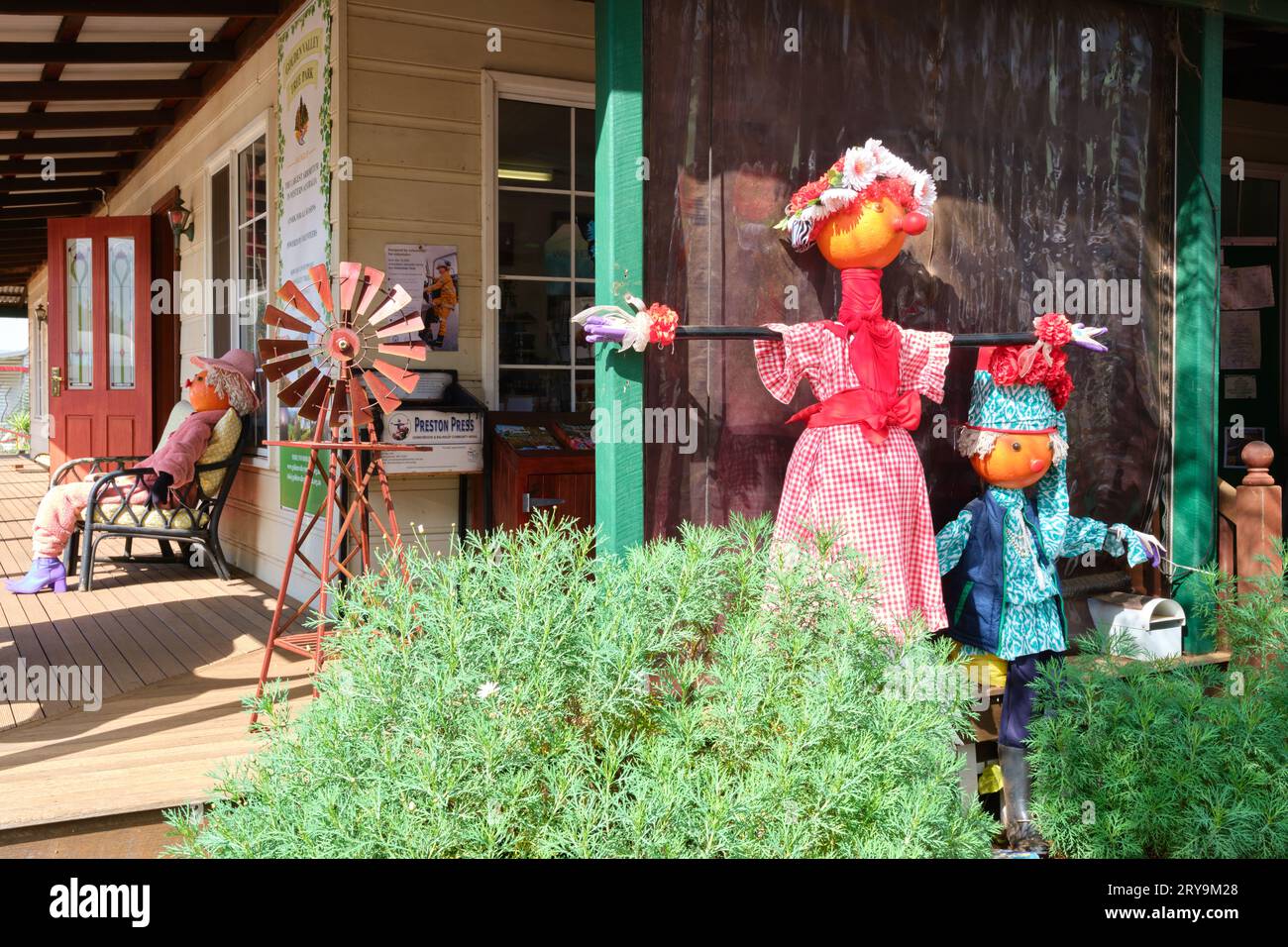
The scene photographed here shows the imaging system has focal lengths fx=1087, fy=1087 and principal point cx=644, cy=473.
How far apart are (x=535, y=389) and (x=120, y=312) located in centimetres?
510

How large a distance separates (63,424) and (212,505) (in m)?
3.79

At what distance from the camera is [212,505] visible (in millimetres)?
6410

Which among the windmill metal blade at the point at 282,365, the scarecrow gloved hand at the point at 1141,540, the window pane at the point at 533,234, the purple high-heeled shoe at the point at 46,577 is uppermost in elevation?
the window pane at the point at 533,234

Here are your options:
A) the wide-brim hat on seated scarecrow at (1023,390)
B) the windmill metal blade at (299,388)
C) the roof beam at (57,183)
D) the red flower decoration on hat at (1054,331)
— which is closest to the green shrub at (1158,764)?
the wide-brim hat on seated scarecrow at (1023,390)

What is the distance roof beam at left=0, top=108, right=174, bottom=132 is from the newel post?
7595mm

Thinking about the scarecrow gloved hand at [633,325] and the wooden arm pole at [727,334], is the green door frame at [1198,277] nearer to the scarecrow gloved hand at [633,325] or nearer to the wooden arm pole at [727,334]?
the wooden arm pole at [727,334]

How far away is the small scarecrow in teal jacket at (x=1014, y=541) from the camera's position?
3.12 metres

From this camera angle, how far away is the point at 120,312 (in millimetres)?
9047

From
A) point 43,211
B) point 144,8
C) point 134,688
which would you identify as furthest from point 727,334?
point 43,211

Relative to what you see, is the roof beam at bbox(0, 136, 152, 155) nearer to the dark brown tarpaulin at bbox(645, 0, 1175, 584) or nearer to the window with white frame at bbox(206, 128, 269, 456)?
the window with white frame at bbox(206, 128, 269, 456)

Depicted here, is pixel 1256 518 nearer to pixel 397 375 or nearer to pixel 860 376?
pixel 860 376

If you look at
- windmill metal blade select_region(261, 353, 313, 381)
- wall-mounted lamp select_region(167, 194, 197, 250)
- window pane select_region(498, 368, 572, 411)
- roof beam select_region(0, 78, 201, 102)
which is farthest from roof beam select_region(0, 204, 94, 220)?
windmill metal blade select_region(261, 353, 313, 381)

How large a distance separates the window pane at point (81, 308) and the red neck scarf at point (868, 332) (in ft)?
26.2
